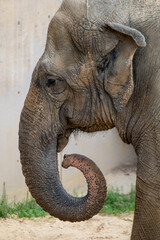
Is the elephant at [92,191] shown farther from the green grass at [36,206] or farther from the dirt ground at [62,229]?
the green grass at [36,206]

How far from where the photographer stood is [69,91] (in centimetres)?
408

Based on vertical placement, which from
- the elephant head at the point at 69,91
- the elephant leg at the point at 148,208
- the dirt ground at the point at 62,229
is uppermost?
the elephant head at the point at 69,91

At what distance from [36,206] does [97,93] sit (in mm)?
3428

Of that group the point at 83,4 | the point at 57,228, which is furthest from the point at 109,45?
the point at 57,228

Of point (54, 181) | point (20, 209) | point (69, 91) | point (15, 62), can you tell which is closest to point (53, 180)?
point (54, 181)

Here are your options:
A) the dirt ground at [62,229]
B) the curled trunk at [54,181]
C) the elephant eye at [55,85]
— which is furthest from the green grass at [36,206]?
the elephant eye at [55,85]

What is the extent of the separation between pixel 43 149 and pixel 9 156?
317 centimetres

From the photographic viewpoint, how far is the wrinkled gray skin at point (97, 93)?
3.83 metres

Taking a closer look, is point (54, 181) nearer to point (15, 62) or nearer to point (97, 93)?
point (97, 93)

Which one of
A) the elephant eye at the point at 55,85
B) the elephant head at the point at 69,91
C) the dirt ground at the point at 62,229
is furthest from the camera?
the dirt ground at the point at 62,229

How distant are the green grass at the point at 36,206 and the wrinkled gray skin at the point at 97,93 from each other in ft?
8.98

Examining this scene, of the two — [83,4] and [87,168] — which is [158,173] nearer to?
[87,168]

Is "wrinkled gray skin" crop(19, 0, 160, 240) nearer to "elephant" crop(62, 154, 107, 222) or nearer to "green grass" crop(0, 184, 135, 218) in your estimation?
"elephant" crop(62, 154, 107, 222)

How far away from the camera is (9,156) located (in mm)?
7266
